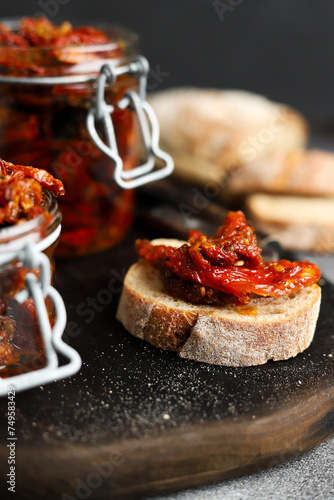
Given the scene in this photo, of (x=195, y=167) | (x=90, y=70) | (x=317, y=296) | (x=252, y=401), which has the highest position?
(x=90, y=70)

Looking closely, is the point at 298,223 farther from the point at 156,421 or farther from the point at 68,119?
the point at 156,421

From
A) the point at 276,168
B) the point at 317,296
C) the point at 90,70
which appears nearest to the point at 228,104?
the point at 276,168


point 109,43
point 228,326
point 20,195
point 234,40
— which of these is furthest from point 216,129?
point 20,195

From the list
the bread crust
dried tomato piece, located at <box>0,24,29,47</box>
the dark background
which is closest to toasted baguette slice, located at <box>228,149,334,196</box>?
the bread crust

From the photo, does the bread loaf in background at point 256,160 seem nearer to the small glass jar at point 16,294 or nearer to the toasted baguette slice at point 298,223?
the toasted baguette slice at point 298,223

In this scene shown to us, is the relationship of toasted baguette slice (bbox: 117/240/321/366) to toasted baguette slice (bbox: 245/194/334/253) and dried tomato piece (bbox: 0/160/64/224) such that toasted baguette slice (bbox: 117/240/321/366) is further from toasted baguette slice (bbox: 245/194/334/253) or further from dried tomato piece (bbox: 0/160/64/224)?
toasted baguette slice (bbox: 245/194/334/253)

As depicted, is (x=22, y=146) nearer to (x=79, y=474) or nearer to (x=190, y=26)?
(x=79, y=474)
